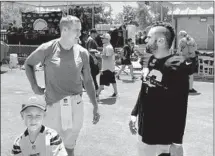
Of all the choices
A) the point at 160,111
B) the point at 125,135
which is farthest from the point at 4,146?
the point at 160,111

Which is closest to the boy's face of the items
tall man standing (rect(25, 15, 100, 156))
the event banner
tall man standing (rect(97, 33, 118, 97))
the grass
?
the grass

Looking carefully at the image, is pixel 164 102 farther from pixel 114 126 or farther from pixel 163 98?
pixel 114 126

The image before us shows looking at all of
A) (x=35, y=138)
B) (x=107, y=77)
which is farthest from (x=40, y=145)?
(x=107, y=77)

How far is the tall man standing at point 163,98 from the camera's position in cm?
285

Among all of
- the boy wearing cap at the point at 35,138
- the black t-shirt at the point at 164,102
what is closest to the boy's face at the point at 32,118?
the boy wearing cap at the point at 35,138

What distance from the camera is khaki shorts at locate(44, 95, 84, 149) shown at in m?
3.93

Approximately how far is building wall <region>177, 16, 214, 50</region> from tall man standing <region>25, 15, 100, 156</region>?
14.3 m

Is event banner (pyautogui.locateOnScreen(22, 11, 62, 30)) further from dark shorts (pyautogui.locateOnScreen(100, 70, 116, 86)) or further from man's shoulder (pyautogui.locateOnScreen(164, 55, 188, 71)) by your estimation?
man's shoulder (pyautogui.locateOnScreen(164, 55, 188, 71))

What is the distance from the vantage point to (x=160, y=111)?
9.67 feet

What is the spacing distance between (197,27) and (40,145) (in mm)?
15946

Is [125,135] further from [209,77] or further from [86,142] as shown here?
[209,77]

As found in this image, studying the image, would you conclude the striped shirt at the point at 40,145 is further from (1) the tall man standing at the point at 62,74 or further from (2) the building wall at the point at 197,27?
(2) the building wall at the point at 197,27

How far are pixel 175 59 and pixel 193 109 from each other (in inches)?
225

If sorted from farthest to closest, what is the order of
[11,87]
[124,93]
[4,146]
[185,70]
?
[11,87], [124,93], [4,146], [185,70]
